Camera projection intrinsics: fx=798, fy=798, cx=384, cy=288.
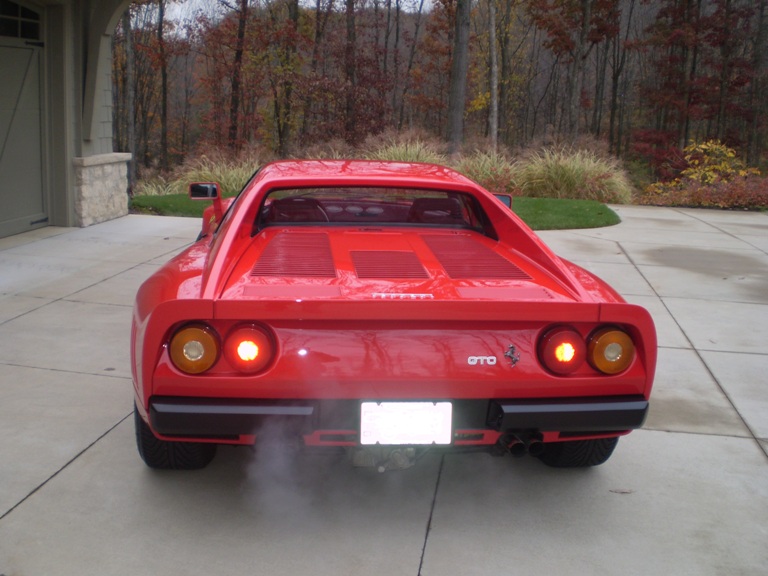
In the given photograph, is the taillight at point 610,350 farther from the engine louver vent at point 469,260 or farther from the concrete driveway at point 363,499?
the concrete driveway at point 363,499

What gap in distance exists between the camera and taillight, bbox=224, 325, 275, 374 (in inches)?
105

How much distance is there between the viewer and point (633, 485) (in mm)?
3494

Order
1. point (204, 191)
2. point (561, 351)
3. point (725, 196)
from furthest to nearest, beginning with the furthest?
point (725, 196) < point (204, 191) < point (561, 351)

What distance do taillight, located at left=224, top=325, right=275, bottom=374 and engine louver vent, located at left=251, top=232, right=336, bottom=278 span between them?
15.3 inches

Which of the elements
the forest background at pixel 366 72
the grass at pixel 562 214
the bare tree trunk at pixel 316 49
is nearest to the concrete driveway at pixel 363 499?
the grass at pixel 562 214

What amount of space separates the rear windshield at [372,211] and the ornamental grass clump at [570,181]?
1074 cm

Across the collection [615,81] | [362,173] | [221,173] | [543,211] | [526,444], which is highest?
[615,81]

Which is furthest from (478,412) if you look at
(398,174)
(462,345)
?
(398,174)

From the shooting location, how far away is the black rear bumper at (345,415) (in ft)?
8.71

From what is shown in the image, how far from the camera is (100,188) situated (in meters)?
10.2

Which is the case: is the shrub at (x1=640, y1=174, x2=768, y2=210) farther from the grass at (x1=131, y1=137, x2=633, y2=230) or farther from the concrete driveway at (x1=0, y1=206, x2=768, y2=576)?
the concrete driveway at (x1=0, y1=206, x2=768, y2=576)

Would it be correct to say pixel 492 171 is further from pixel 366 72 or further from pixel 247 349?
pixel 366 72

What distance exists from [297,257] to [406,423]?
931 mm

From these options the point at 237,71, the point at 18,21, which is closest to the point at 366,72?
the point at 237,71
